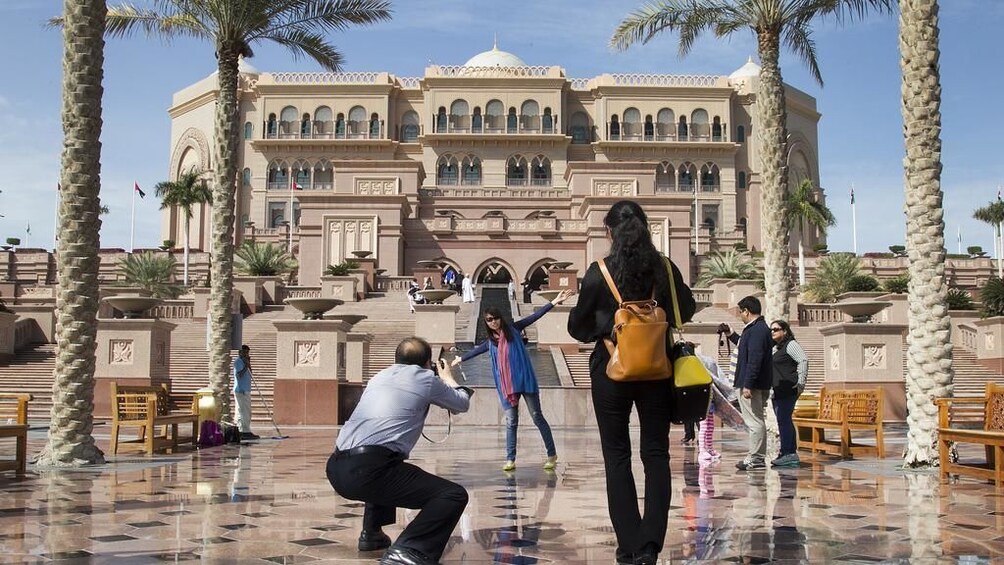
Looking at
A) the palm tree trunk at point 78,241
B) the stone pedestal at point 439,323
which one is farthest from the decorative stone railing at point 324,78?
the palm tree trunk at point 78,241

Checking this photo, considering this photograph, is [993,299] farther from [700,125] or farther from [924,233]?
[700,125]

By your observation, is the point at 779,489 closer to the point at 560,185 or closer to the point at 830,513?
the point at 830,513

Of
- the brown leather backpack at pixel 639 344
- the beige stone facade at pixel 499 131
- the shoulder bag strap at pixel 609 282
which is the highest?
the beige stone facade at pixel 499 131

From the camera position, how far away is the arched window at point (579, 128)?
6806cm

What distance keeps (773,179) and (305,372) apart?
8896 mm

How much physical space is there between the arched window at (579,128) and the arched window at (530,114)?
296 centimetres

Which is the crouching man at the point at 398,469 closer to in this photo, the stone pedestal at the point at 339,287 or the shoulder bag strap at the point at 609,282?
the shoulder bag strap at the point at 609,282

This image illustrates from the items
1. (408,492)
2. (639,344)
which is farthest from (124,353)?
(639,344)

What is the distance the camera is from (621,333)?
4.73 m

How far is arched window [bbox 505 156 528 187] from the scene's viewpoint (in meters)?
66.0

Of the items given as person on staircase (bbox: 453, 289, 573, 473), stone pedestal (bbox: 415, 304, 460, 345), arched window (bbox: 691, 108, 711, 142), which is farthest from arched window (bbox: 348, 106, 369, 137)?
person on staircase (bbox: 453, 289, 573, 473)

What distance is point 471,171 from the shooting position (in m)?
66.4

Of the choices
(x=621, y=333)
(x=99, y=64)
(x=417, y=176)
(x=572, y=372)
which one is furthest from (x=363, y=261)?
(x=621, y=333)

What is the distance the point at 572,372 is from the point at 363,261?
20.3 m
